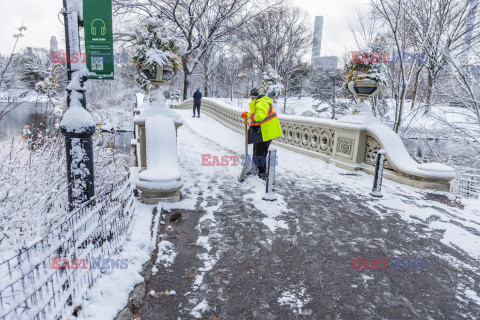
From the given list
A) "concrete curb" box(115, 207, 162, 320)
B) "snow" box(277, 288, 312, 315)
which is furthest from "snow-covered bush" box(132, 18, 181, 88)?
"snow" box(277, 288, 312, 315)

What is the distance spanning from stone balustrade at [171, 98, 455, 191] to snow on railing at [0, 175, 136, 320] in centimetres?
565

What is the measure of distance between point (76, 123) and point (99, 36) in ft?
2.94

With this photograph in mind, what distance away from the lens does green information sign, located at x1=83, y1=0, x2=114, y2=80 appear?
2.83 metres

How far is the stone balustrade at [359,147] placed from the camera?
19.4 ft

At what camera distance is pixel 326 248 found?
363 cm

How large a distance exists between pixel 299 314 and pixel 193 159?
6.01m

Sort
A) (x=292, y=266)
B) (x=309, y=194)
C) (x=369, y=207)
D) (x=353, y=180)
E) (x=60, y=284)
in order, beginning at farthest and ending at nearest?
(x=353, y=180) < (x=309, y=194) < (x=369, y=207) < (x=292, y=266) < (x=60, y=284)

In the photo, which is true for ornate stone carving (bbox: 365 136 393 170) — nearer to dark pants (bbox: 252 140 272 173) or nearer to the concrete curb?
dark pants (bbox: 252 140 272 173)

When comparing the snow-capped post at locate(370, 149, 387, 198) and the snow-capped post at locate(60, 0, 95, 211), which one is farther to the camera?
the snow-capped post at locate(370, 149, 387, 198)

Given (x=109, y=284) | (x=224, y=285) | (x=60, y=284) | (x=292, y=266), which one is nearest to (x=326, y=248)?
(x=292, y=266)

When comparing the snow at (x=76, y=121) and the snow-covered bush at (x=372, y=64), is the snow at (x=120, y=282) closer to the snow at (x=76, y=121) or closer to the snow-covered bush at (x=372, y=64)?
the snow at (x=76, y=121)

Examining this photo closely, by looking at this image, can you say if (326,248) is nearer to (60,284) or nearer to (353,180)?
(60,284)

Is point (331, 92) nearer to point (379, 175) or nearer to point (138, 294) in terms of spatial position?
point (379, 175)

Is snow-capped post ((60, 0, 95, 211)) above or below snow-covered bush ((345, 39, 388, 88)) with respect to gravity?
below
